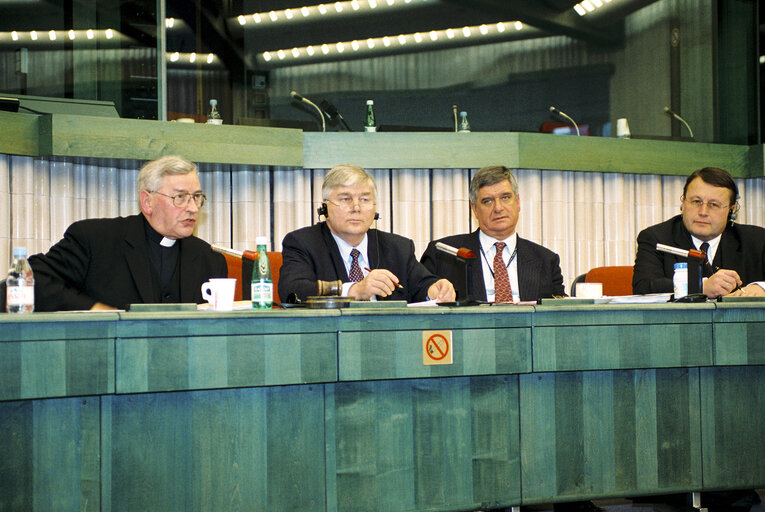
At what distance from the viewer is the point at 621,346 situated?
2.46 metres

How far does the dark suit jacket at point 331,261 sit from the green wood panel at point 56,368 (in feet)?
3.33

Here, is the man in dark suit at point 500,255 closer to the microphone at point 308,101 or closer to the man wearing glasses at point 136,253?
the man wearing glasses at point 136,253

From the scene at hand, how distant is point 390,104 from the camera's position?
17.3 ft

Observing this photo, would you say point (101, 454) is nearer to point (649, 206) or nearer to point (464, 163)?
point (464, 163)

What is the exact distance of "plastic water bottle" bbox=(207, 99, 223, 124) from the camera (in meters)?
4.30

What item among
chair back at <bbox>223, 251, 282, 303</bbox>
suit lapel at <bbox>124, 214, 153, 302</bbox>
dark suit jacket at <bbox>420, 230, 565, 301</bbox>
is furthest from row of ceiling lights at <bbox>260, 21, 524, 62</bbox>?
suit lapel at <bbox>124, 214, 153, 302</bbox>

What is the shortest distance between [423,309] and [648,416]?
80 cm

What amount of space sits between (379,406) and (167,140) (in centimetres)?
229

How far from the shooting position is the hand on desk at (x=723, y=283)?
9.68 ft

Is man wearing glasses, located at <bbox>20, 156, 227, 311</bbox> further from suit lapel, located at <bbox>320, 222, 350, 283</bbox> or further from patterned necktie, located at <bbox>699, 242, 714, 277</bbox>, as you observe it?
patterned necktie, located at <bbox>699, 242, 714, 277</bbox>

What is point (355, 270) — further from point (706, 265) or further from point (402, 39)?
point (402, 39)

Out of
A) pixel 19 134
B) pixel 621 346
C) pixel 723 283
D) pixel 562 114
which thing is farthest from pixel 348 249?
pixel 562 114

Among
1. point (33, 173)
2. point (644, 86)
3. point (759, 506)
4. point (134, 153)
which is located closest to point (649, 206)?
point (644, 86)

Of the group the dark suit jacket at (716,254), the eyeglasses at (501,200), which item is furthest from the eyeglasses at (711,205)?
the eyeglasses at (501,200)
